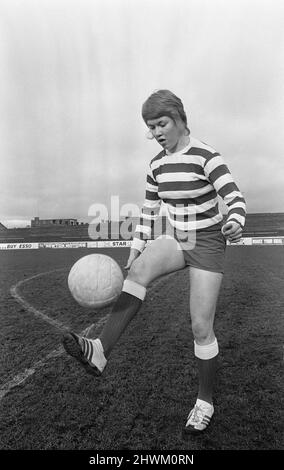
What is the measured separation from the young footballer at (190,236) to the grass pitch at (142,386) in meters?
0.26

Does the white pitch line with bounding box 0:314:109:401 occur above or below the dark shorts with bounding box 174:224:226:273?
below

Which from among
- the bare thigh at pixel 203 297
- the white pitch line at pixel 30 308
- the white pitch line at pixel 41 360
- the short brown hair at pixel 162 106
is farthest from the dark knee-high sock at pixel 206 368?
the white pitch line at pixel 30 308

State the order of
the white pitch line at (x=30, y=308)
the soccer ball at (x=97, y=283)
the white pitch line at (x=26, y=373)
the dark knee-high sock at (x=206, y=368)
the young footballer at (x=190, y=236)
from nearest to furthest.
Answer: the young footballer at (x=190, y=236), the dark knee-high sock at (x=206, y=368), the white pitch line at (x=26, y=373), the soccer ball at (x=97, y=283), the white pitch line at (x=30, y=308)

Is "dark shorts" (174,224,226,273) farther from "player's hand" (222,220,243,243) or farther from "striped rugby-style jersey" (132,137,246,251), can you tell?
"player's hand" (222,220,243,243)

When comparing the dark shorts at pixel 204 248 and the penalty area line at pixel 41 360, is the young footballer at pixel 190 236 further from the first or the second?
the penalty area line at pixel 41 360

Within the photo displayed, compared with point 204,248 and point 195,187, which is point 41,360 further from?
point 195,187

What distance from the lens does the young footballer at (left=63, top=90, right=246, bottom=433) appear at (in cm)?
269

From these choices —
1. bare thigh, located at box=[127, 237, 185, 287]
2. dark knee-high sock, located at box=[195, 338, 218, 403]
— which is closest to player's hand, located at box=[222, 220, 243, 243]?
bare thigh, located at box=[127, 237, 185, 287]

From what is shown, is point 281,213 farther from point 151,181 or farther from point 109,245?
point 151,181

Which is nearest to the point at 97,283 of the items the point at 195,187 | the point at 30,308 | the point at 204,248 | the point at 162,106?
the point at 204,248

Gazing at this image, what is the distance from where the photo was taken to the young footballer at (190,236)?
8.82 ft

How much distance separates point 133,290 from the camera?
2773 millimetres
